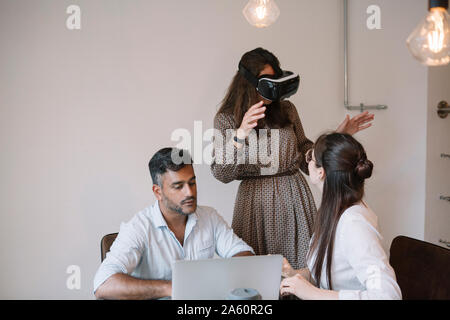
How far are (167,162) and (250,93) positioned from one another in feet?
1.73

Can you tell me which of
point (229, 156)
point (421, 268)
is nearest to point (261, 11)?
point (229, 156)

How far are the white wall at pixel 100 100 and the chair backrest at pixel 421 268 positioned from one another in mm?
1090

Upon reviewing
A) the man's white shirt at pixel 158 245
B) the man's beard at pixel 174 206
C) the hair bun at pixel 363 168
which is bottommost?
the man's white shirt at pixel 158 245

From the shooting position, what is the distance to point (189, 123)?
261cm

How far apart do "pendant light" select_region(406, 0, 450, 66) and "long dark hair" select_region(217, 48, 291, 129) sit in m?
0.94

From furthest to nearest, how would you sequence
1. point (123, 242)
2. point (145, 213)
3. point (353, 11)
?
point (353, 11), point (145, 213), point (123, 242)

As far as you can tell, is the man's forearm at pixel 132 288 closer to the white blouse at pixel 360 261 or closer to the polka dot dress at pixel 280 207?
the white blouse at pixel 360 261

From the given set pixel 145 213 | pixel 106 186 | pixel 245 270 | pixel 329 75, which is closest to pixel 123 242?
pixel 145 213

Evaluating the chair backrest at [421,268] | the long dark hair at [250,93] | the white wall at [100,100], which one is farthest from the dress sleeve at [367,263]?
the white wall at [100,100]

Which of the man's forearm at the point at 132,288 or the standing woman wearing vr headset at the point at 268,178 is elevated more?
the standing woman wearing vr headset at the point at 268,178

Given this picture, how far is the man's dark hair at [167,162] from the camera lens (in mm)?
1751

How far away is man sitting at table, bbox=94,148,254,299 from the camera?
1650mm
